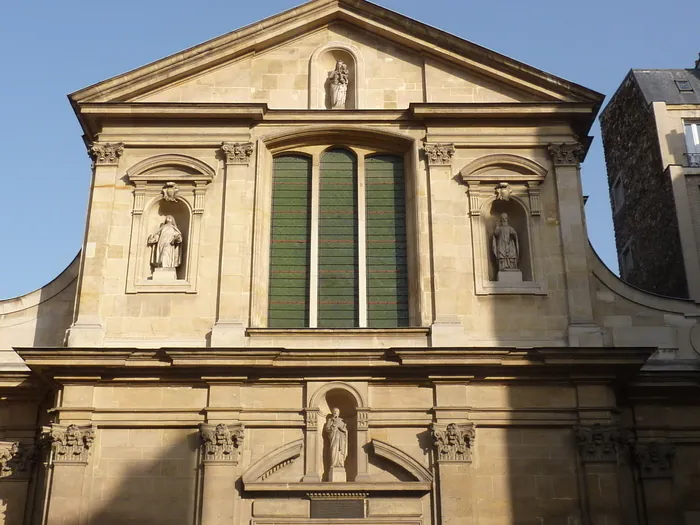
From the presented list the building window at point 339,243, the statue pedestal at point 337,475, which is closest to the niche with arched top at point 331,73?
the building window at point 339,243

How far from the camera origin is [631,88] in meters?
24.8

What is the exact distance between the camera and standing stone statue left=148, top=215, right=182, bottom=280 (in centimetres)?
1745

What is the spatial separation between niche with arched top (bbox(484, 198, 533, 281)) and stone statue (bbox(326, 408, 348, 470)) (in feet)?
12.3

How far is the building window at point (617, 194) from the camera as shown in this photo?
987 inches

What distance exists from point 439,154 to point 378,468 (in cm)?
590

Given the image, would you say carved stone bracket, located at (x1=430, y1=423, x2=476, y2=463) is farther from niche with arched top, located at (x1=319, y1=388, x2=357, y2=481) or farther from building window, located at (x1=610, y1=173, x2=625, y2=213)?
building window, located at (x1=610, y1=173, x2=625, y2=213)

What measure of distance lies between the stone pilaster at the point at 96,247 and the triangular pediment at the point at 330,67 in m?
1.15

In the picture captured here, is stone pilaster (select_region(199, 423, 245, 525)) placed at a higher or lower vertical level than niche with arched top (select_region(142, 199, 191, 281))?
lower

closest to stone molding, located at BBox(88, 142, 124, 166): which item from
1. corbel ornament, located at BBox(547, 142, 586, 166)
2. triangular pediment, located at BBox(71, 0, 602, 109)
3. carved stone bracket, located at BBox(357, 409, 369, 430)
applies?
triangular pediment, located at BBox(71, 0, 602, 109)

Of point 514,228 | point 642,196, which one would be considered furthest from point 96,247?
point 642,196

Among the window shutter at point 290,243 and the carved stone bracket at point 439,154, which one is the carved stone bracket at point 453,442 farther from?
the carved stone bracket at point 439,154

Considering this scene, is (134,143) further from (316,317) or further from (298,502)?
(298,502)

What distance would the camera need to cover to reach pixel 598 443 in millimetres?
15789

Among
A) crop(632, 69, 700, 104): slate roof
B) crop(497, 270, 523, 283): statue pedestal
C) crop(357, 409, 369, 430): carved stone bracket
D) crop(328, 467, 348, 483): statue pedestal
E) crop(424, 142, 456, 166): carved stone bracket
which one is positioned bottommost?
crop(328, 467, 348, 483): statue pedestal
